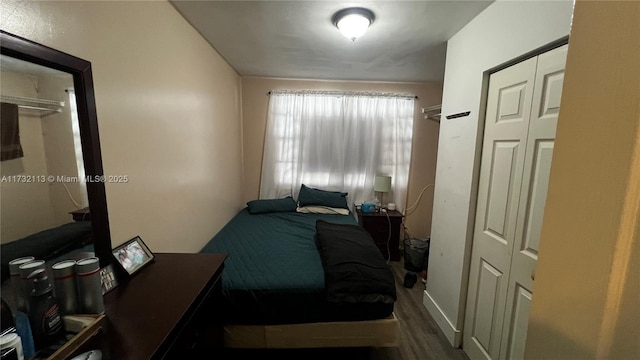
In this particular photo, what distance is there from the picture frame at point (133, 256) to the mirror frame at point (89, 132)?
5 cm

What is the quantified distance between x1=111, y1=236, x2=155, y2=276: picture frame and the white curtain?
224 cm

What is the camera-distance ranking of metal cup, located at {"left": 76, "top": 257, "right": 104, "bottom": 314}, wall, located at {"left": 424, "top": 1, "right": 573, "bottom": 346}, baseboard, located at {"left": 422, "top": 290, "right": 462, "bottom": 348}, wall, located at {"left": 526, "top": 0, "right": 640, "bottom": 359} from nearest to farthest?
1. wall, located at {"left": 526, "top": 0, "right": 640, "bottom": 359}
2. metal cup, located at {"left": 76, "top": 257, "right": 104, "bottom": 314}
3. wall, located at {"left": 424, "top": 1, "right": 573, "bottom": 346}
4. baseboard, located at {"left": 422, "top": 290, "right": 462, "bottom": 348}

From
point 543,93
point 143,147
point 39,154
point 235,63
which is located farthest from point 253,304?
point 235,63

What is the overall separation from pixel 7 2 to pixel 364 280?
196 cm

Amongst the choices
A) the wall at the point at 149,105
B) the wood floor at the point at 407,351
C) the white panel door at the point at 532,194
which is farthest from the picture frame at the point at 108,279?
the white panel door at the point at 532,194

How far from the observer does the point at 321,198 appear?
3.32 m

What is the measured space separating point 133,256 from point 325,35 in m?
2.07

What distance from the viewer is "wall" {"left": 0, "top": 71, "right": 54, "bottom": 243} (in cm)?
69

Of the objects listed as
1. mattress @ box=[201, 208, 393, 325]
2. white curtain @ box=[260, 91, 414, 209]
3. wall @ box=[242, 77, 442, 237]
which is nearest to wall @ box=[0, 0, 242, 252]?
mattress @ box=[201, 208, 393, 325]

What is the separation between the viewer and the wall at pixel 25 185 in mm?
686

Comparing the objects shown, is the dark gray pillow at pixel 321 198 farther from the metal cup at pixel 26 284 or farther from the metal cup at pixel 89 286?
the metal cup at pixel 26 284

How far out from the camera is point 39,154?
77cm

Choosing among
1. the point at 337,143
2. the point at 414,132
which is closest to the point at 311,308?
the point at 337,143

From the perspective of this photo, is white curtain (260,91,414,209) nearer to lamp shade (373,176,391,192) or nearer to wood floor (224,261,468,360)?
lamp shade (373,176,391,192)
